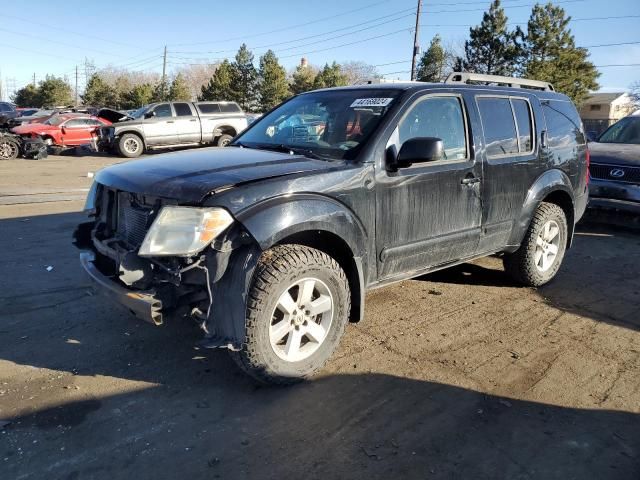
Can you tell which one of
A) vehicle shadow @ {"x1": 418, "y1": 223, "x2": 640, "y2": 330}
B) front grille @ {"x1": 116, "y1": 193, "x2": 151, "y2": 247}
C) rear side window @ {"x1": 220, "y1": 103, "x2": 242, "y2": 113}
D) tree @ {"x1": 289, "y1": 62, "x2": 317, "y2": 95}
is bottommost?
vehicle shadow @ {"x1": 418, "y1": 223, "x2": 640, "y2": 330}

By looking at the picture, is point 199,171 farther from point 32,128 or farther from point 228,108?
point 32,128

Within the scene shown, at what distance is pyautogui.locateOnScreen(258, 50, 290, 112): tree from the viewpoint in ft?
151

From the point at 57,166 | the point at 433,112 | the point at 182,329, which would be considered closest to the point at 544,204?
the point at 433,112

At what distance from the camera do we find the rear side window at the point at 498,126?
14.4 ft

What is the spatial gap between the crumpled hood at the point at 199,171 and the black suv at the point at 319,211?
0.01 meters

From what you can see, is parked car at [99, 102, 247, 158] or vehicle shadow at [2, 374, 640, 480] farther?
parked car at [99, 102, 247, 158]

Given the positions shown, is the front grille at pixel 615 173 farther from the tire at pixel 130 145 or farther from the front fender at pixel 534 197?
the tire at pixel 130 145

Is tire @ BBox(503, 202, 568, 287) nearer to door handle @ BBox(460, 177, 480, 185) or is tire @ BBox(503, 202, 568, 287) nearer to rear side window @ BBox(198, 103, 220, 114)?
door handle @ BBox(460, 177, 480, 185)

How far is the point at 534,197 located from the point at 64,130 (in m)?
21.6

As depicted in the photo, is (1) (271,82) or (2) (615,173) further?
(1) (271,82)

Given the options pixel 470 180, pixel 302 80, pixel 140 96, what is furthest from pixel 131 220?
pixel 140 96

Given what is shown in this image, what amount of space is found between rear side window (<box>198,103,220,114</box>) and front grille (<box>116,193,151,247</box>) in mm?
17551

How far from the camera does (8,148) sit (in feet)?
57.7

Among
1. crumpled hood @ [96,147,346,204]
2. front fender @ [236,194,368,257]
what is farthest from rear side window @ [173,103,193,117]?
front fender @ [236,194,368,257]
